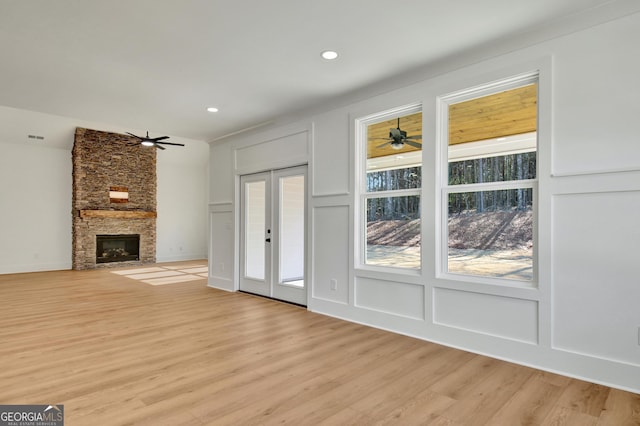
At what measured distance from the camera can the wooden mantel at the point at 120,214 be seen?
9.25 metres

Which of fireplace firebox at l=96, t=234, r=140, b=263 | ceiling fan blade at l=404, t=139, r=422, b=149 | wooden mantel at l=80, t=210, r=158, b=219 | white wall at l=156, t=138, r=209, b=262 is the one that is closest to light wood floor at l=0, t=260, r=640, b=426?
ceiling fan blade at l=404, t=139, r=422, b=149

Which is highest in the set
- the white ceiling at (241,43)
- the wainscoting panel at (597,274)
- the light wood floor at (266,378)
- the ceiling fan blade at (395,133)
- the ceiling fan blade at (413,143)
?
the white ceiling at (241,43)

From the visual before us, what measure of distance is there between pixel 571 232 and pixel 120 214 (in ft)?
33.8

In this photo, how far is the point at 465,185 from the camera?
3416 millimetres

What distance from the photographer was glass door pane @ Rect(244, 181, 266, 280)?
18.9ft

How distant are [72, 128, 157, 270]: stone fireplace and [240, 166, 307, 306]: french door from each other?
18.8 feet

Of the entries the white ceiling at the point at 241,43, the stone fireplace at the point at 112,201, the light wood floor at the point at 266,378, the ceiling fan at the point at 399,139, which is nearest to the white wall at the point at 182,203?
the stone fireplace at the point at 112,201

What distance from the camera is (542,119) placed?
289 centimetres

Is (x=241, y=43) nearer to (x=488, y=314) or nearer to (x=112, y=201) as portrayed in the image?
(x=488, y=314)

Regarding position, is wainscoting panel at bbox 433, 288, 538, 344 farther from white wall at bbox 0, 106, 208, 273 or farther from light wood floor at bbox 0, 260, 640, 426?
white wall at bbox 0, 106, 208, 273

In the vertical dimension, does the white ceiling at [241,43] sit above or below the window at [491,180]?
above

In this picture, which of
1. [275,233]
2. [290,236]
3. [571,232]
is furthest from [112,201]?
[571,232]

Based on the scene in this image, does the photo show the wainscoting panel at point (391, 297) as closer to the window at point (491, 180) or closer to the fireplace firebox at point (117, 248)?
the window at point (491, 180)

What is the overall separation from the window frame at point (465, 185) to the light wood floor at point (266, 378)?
69cm
